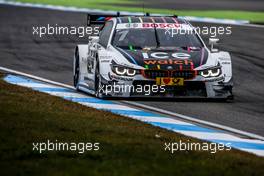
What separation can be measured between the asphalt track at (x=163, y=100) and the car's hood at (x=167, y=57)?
0.61 meters

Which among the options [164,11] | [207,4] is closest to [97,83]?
[164,11]

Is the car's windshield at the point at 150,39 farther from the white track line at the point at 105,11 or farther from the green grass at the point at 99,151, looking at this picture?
the white track line at the point at 105,11

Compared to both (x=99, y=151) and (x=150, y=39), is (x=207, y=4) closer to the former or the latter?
(x=150, y=39)

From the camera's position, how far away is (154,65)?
51.4 feet

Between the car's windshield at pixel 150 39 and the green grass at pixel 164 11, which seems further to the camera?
the green grass at pixel 164 11

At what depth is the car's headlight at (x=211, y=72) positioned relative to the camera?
15788 millimetres

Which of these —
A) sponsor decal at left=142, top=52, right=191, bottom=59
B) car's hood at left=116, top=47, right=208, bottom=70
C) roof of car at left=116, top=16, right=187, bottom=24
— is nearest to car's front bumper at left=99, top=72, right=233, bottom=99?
car's hood at left=116, top=47, right=208, bottom=70

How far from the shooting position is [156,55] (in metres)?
16.0

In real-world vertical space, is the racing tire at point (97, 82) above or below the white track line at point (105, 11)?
above

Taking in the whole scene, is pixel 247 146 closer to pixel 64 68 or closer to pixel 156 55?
pixel 156 55

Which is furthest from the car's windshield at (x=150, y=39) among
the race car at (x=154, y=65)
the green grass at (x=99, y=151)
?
the green grass at (x=99, y=151)

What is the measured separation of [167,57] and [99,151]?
606cm

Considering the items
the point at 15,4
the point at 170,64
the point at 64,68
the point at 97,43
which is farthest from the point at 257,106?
the point at 15,4

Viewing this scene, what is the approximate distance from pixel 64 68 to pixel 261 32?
395 inches
